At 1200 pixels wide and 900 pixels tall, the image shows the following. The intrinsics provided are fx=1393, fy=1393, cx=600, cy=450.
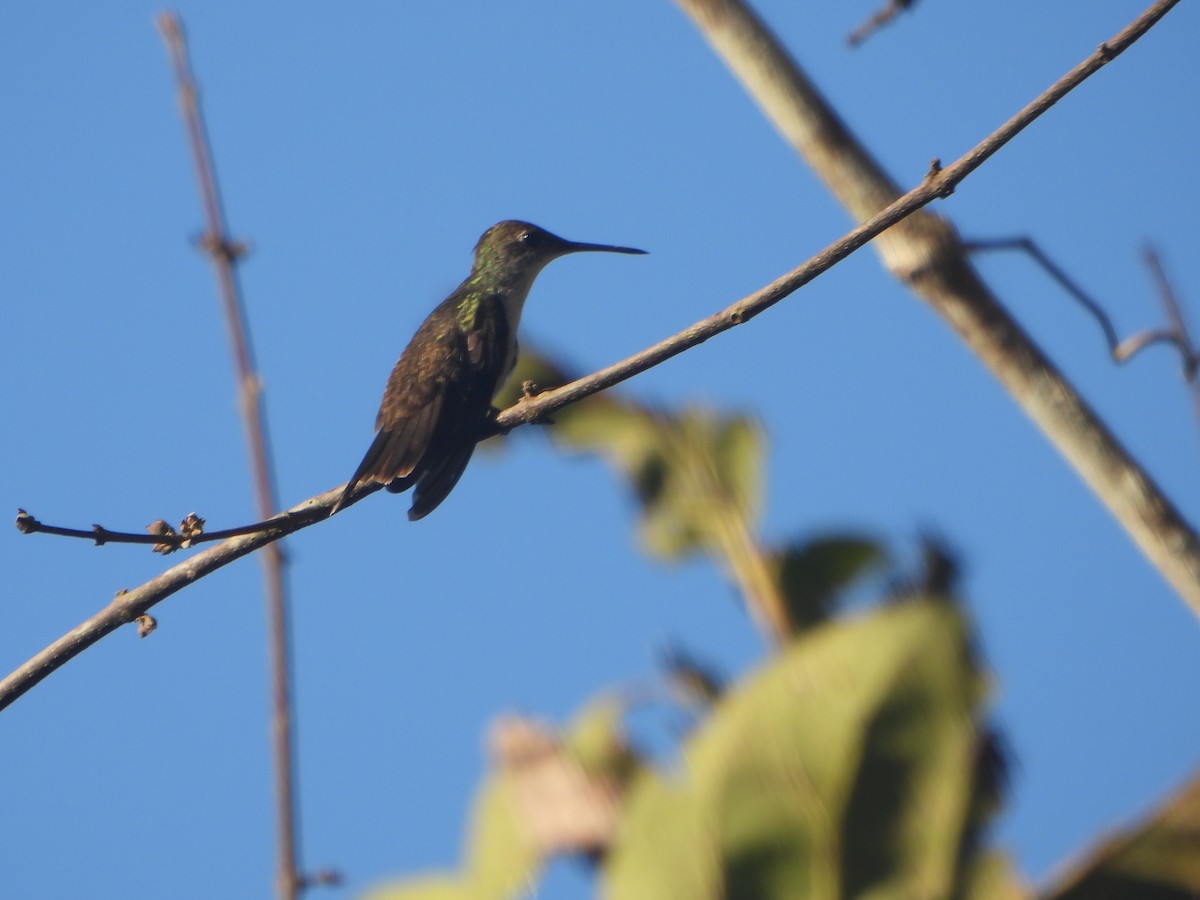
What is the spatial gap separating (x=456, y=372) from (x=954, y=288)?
6.83 feet

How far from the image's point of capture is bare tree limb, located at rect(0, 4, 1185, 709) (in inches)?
108

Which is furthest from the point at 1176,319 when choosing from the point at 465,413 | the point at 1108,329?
the point at 465,413

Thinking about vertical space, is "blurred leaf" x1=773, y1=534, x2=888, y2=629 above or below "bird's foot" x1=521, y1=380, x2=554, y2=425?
below

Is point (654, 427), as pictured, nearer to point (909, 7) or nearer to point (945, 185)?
point (909, 7)

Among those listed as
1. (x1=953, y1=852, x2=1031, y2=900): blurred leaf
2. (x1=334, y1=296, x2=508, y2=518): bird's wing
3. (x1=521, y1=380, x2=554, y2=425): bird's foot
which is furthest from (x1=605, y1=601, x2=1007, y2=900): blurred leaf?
(x1=334, y1=296, x2=508, y2=518): bird's wing

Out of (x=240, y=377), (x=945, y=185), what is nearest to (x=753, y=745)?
(x=945, y=185)

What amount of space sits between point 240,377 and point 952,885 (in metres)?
2.19

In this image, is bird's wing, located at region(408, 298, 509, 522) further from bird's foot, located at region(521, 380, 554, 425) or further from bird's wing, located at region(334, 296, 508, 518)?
bird's foot, located at region(521, 380, 554, 425)

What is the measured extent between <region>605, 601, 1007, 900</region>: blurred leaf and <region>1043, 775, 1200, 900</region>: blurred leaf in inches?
11.4

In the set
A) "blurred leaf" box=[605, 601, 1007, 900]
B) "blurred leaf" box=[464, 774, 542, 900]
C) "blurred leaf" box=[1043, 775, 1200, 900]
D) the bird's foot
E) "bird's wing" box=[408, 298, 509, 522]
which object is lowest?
"blurred leaf" box=[1043, 775, 1200, 900]

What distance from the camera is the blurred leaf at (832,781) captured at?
331cm

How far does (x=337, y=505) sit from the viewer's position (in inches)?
135

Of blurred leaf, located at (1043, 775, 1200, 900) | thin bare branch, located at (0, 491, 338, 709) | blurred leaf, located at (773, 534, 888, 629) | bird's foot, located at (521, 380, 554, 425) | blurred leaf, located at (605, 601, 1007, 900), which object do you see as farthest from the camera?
blurred leaf, located at (773, 534, 888, 629)

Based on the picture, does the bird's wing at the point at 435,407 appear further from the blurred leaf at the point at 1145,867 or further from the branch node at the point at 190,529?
the blurred leaf at the point at 1145,867
